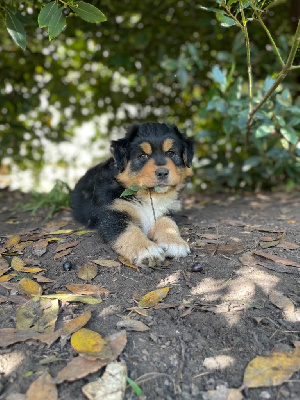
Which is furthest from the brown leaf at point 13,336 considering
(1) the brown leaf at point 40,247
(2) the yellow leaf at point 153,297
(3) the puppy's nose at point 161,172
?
(3) the puppy's nose at point 161,172

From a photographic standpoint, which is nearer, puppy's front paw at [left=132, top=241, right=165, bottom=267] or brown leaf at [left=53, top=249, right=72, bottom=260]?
puppy's front paw at [left=132, top=241, right=165, bottom=267]

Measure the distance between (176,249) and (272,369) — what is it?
4.45 feet

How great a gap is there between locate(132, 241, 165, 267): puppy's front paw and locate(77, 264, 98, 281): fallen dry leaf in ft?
1.04

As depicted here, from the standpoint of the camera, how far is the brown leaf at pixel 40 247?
366cm

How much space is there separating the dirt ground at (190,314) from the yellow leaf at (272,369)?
3 centimetres

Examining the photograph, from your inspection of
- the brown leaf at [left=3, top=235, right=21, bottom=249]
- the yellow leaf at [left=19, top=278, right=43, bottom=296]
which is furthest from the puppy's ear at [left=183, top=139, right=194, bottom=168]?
the yellow leaf at [left=19, top=278, right=43, bottom=296]

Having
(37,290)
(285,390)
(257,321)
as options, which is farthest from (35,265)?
(285,390)

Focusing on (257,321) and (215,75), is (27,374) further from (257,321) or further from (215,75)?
(215,75)

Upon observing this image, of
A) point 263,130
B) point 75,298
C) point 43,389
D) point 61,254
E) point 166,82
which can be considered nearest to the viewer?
point 43,389

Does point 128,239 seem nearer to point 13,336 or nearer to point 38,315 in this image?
point 38,315

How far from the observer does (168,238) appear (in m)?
3.60

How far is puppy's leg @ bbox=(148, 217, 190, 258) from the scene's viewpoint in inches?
136

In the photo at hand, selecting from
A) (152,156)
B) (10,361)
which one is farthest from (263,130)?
(10,361)

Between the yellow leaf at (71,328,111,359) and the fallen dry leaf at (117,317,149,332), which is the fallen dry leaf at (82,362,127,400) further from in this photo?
the fallen dry leaf at (117,317,149,332)
